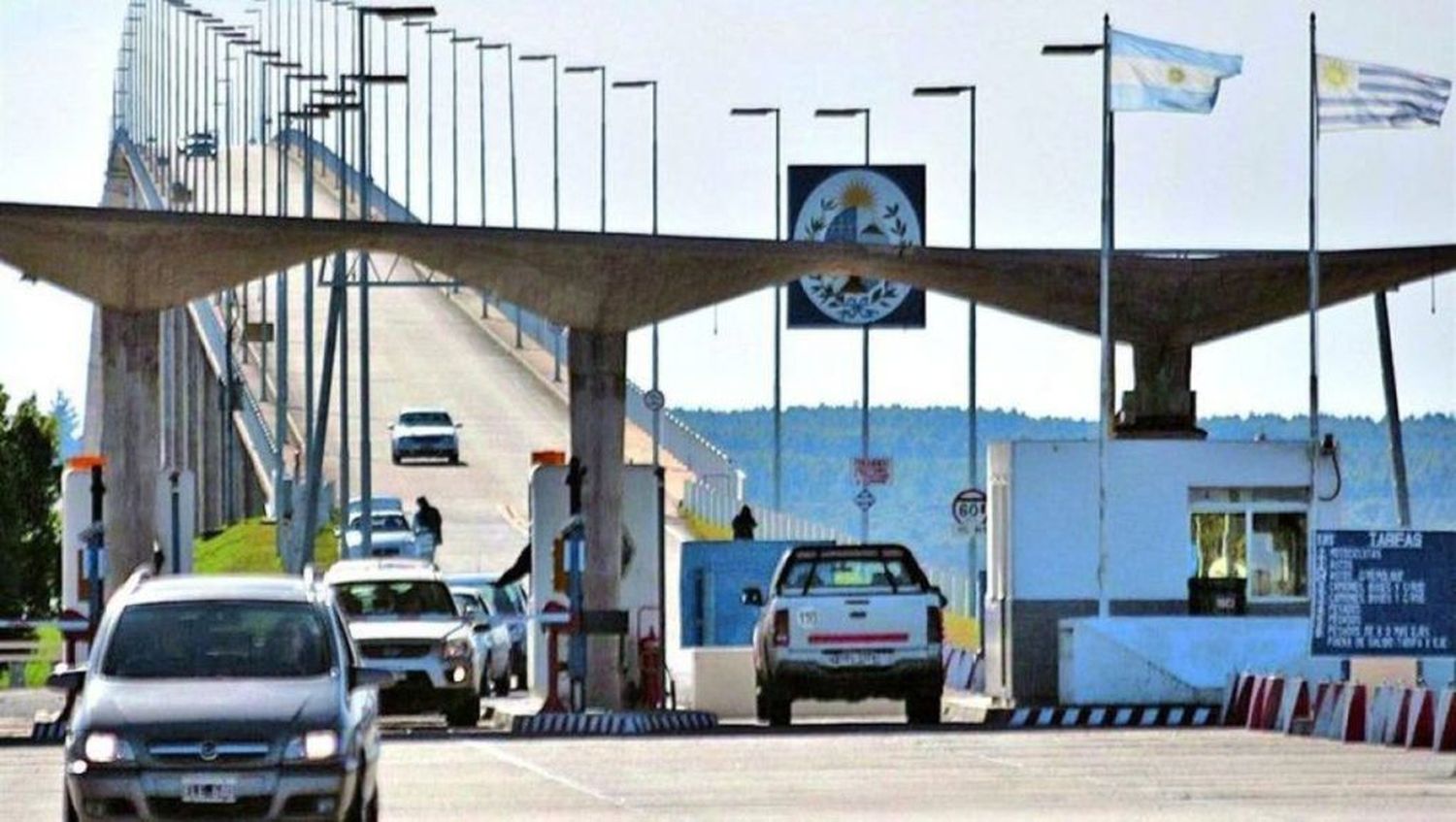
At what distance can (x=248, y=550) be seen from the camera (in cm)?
9725

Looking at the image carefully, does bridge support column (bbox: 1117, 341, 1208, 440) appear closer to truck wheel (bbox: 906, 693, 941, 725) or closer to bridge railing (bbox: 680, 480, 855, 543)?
truck wheel (bbox: 906, 693, 941, 725)

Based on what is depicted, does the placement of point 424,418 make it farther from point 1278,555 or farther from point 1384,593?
point 1384,593

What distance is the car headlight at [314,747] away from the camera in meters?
24.0

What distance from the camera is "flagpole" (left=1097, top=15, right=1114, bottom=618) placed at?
47.2m

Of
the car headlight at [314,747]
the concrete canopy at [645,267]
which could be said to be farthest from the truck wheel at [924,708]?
the car headlight at [314,747]

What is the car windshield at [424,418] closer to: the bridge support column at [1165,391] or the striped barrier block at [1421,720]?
the bridge support column at [1165,391]

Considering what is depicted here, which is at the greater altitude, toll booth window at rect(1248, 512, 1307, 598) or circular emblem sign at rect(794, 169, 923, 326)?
circular emblem sign at rect(794, 169, 923, 326)

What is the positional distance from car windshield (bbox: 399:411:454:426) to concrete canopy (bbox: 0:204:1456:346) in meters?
59.3

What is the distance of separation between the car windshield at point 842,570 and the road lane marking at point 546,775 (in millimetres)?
5098

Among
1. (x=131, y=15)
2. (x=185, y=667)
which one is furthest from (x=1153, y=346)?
(x=131, y=15)

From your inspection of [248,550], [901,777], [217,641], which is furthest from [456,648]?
[248,550]

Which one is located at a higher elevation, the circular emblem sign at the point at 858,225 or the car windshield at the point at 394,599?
the circular emblem sign at the point at 858,225

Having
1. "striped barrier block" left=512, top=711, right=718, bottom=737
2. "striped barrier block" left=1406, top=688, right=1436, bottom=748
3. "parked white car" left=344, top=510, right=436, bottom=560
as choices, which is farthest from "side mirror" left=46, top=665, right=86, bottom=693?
"parked white car" left=344, top=510, right=436, bottom=560

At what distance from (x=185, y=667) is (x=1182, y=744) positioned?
45.1ft
